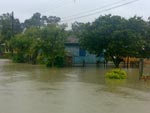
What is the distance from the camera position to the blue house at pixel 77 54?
139ft

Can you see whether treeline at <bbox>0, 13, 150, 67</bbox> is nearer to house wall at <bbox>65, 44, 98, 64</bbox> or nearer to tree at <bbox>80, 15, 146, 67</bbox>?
tree at <bbox>80, 15, 146, 67</bbox>

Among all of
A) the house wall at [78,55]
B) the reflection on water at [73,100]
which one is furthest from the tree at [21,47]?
the reflection on water at [73,100]

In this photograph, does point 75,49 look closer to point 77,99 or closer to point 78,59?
point 78,59

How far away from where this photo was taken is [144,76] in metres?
25.3

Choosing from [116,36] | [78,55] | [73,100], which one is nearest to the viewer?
[73,100]

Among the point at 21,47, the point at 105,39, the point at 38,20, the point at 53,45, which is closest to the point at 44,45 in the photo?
the point at 53,45

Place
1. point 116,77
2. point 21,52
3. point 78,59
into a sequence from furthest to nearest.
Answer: point 21,52
point 78,59
point 116,77

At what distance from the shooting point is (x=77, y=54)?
43938 mm

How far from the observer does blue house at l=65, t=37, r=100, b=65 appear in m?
42.4

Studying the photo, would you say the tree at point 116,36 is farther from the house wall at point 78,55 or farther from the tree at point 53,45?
the house wall at point 78,55

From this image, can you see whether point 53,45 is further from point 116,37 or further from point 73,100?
point 73,100

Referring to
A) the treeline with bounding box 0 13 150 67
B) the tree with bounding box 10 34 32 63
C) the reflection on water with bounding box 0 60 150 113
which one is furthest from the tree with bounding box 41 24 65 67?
the reflection on water with bounding box 0 60 150 113

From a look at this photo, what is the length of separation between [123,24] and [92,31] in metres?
3.09

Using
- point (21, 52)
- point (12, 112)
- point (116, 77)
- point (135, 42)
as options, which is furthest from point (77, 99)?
point (21, 52)
